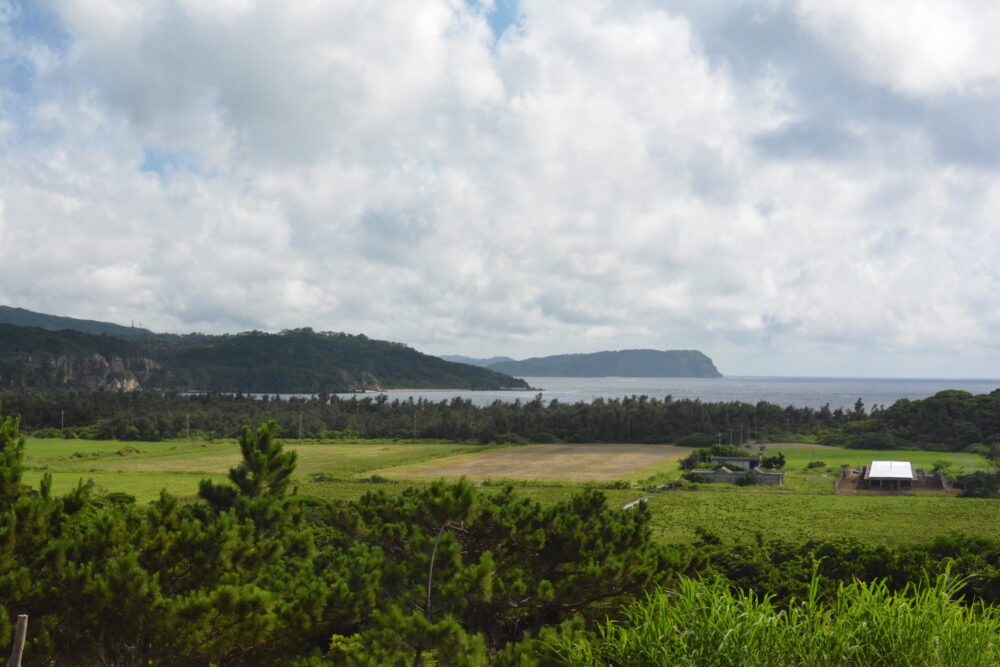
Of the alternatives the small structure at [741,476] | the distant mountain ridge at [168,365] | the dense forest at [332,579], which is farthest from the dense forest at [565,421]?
the dense forest at [332,579]

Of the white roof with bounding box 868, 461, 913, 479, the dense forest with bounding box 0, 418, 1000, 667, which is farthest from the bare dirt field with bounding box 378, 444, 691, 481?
the dense forest with bounding box 0, 418, 1000, 667

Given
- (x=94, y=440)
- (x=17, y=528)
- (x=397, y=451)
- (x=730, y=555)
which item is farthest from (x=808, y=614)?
(x=94, y=440)

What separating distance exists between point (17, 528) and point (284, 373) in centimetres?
17355

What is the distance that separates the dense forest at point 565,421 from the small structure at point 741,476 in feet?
81.8

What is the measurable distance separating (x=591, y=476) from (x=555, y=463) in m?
9.79

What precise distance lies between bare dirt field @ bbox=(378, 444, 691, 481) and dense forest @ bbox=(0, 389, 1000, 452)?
5.44m

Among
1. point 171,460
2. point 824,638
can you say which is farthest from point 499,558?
point 171,460

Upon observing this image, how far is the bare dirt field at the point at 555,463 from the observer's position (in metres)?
59.5

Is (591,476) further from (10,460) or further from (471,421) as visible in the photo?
(10,460)

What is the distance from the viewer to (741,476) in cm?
5688

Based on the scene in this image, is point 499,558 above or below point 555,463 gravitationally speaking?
above

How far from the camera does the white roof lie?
51.9m

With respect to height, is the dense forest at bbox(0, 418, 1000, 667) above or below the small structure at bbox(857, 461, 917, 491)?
above

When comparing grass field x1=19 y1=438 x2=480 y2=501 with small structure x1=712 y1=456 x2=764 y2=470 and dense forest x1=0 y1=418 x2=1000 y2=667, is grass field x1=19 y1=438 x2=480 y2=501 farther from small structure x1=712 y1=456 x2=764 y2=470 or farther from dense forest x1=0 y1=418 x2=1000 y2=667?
dense forest x1=0 y1=418 x2=1000 y2=667
